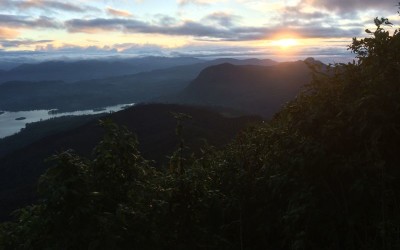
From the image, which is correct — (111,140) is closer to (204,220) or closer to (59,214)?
(59,214)

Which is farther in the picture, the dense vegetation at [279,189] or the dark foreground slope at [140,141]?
the dark foreground slope at [140,141]

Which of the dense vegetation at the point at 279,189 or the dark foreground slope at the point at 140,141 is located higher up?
the dense vegetation at the point at 279,189

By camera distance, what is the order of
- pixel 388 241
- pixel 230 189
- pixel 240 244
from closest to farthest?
pixel 388 241, pixel 240 244, pixel 230 189

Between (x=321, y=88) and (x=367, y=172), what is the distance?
200 cm

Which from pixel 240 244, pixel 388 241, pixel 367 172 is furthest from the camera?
pixel 240 244

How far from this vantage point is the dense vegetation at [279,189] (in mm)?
6074

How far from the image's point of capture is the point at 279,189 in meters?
6.47

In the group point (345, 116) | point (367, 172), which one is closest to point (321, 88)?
point (345, 116)

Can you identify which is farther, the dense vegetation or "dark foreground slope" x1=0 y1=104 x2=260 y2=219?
"dark foreground slope" x1=0 y1=104 x2=260 y2=219

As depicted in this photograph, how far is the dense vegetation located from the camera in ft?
19.9

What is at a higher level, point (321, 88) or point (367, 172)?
point (321, 88)

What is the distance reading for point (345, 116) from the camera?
651 cm

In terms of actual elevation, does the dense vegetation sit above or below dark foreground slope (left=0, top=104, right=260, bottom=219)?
above

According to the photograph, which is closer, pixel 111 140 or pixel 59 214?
pixel 59 214
